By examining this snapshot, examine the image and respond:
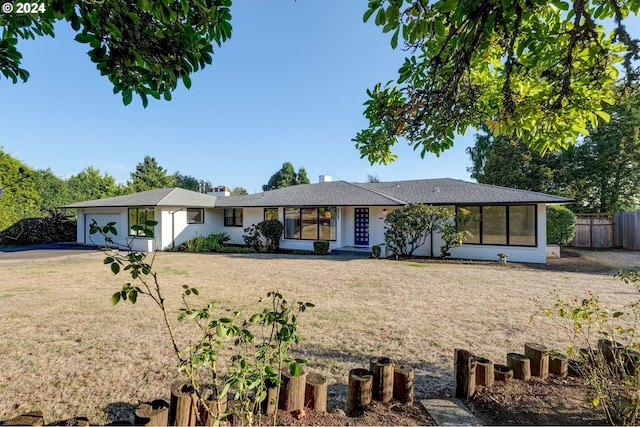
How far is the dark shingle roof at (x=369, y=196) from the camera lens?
1419 centimetres

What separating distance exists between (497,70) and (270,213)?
Result: 1591 centimetres

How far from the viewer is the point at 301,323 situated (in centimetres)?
530

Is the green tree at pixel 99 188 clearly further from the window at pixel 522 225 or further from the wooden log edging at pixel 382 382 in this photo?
the wooden log edging at pixel 382 382

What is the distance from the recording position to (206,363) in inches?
66.7

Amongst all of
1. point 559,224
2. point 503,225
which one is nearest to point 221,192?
point 503,225

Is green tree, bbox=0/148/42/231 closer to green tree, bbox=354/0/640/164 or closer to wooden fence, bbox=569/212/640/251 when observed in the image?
green tree, bbox=354/0/640/164

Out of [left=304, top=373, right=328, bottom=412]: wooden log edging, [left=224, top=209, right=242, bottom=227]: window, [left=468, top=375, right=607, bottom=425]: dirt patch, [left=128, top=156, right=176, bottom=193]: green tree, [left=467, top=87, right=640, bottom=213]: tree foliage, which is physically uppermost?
[left=128, top=156, right=176, bottom=193]: green tree

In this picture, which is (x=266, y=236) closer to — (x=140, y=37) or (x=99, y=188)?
(x=140, y=37)

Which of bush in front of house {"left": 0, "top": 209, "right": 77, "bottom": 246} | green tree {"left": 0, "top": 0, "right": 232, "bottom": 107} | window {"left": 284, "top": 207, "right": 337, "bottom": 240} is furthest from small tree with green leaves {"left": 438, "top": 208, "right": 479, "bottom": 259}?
bush in front of house {"left": 0, "top": 209, "right": 77, "bottom": 246}

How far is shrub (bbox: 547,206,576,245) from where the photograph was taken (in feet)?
51.8

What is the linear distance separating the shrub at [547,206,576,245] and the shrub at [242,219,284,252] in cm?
1425

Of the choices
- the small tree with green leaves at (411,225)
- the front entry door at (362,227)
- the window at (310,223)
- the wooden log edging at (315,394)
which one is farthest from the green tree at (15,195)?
the wooden log edging at (315,394)

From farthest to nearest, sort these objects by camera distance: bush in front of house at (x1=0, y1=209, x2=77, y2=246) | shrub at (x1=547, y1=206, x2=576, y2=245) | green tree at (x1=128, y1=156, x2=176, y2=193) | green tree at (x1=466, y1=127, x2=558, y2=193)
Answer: green tree at (x1=128, y1=156, x2=176, y2=193)
green tree at (x1=466, y1=127, x2=558, y2=193)
bush in front of house at (x1=0, y1=209, x2=77, y2=246)
shrub at (x1=547, y1=206, x2=576, y2=245)

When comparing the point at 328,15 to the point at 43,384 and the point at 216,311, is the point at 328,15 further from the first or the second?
the point at 43,384
